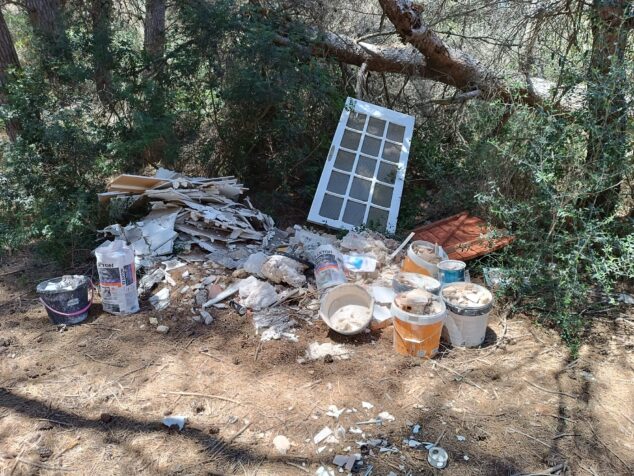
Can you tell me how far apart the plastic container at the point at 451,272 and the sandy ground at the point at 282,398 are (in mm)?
388

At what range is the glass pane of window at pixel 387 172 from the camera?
5.06 metres

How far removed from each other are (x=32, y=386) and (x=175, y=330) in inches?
33.4

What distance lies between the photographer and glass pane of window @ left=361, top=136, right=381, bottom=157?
5117 millimetres

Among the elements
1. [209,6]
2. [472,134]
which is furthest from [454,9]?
A: [209,6]

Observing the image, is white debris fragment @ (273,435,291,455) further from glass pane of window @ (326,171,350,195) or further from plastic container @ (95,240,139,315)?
glass pane of window @ (326,171,350,195)

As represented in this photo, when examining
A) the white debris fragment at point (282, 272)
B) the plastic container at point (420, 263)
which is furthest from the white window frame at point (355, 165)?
the white debris fragment at point (282, 272)

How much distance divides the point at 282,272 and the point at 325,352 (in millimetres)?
793

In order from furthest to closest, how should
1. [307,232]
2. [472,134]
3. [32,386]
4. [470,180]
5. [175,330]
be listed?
[472,134] < [470,180] < [307,232] < [175,330] < [32,386]

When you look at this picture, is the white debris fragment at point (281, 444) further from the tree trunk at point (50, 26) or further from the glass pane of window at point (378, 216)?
the tree trunk at point (50, 26)

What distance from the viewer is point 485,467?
7.32 feet

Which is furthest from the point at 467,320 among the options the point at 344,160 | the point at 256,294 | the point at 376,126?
the point at 376,126

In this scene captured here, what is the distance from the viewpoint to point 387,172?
16.7 feet

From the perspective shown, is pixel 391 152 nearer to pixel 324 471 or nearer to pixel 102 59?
pixel 102 59

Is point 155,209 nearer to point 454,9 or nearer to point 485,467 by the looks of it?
point 485,467
